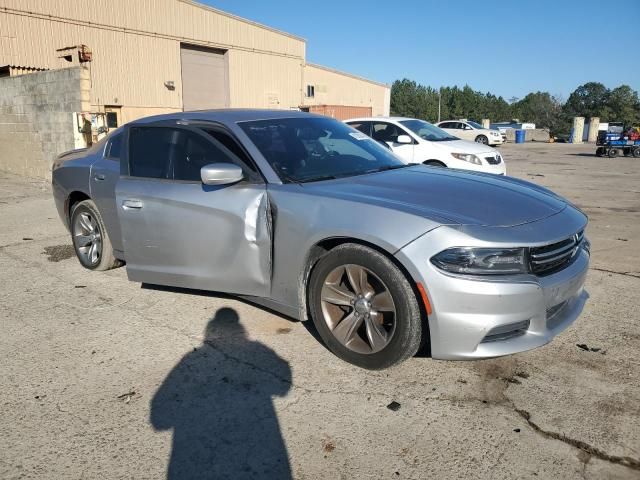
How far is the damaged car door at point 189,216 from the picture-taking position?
11.7 ft

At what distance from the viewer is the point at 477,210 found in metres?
3.06

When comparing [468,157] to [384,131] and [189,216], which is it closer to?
[384,131]

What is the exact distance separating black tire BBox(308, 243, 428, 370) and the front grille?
2.27ft

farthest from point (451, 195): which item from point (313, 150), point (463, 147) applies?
point (463, 147)

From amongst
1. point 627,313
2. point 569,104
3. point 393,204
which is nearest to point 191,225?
point 393,204

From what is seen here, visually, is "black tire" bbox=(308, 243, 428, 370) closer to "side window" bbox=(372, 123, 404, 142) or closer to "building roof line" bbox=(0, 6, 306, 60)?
"side window" bbox=(372, 123, 404, 142)

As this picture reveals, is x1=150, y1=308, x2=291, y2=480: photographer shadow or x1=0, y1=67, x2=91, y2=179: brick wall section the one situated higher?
x1=0, y1=67, x2=91, y2=179: brick wall section

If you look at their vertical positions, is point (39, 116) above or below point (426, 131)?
above

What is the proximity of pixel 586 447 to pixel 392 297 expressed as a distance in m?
1.19

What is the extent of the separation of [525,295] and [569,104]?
93245mm

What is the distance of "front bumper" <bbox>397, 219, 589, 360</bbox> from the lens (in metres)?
2.73

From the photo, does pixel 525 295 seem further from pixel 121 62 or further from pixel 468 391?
pixel 121 62

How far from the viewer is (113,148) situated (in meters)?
5.15

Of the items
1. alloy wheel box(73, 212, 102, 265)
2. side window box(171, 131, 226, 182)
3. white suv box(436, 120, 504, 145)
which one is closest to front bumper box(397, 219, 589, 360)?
side window box(171, 131, 226, 182)
